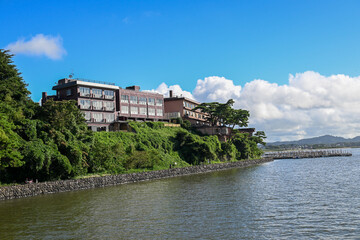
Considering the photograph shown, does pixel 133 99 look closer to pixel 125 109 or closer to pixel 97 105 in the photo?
pixel 125 109

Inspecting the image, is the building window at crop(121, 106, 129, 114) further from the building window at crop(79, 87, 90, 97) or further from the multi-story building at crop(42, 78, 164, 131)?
the building window at crop(79, 87, 90, 97)

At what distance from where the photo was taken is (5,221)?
28203 mm

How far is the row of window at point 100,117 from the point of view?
258 ft

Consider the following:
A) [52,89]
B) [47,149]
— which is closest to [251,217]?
[47,149]

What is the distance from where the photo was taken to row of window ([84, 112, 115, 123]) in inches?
3097

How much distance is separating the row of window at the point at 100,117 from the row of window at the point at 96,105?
1.47 metres

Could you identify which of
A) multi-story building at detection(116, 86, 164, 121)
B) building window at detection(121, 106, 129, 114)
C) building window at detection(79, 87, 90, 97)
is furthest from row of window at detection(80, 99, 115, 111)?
building window at detection(121, 106, 129, 114)

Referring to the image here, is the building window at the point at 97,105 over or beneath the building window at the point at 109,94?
beneath

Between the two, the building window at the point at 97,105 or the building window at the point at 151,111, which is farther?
the building window at the point at 151,111

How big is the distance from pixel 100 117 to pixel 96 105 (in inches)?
119

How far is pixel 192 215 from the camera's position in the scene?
27.8 m

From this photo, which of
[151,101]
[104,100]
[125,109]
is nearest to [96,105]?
[104,100]

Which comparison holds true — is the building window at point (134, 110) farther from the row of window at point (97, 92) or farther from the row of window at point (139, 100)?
the row of window at point (97, 92)

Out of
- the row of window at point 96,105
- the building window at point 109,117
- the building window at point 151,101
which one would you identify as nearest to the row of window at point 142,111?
the building window at point 151,101
